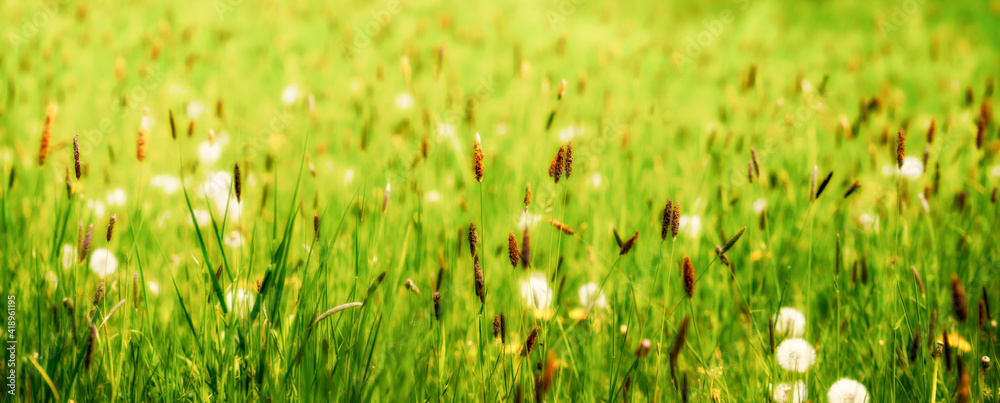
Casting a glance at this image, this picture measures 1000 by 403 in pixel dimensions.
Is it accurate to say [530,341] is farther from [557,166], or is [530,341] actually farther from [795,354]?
[795,354]

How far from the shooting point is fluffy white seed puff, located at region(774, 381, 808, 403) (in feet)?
4.14

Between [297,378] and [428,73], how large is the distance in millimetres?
3183

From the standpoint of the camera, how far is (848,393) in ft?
4.28

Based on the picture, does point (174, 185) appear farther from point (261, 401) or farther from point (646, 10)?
point (646, 10)

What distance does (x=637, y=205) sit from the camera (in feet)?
7.59

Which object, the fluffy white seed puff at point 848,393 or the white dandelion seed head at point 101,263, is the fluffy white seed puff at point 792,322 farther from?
the white dandelion seed head at point 101,263

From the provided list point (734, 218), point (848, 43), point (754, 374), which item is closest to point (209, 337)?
point (754, 374)

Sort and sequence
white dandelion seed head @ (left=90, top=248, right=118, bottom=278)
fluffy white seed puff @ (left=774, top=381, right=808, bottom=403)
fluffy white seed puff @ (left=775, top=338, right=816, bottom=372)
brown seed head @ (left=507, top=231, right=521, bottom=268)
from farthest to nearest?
white dandelion seed head @ (left=90, top=248, right=118, bottom=278) < fluffy white seed puff @ (left=775, top=338, right=816, bottom=372) < fluffy white seed puff @ (left=774, top=381, right=808, bottom=403) < brown seed head @ (left=507, top=231, right=521, bottom=268)

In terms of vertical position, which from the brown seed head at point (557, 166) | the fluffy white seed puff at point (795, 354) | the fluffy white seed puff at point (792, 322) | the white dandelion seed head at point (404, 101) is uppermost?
the white dandelion seed head at point (404, 101)

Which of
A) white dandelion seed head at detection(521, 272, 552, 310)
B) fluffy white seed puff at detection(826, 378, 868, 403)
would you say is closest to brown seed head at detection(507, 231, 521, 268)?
white dandelion seed head at detection(521, 272, 552, 310)

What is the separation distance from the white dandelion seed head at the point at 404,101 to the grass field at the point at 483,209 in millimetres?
118

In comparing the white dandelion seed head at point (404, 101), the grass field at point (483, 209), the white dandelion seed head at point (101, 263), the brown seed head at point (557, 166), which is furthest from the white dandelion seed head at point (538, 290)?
the white dandelion seed head at point (404, 101)

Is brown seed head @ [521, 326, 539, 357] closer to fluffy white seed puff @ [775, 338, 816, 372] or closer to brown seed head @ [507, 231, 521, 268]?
brown seed head @ [507, 231, 521, 268]

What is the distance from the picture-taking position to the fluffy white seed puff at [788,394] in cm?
126
